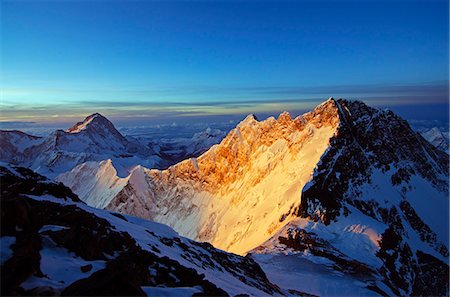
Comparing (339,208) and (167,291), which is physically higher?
(167,291)

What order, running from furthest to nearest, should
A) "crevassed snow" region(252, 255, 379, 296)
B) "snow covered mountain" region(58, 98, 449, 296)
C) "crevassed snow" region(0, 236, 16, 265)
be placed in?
"snow covered mountain" region(58, 98, 449, 296) → "crevassed snow" region(252, 255, 379, 296) → "crevassed snow" region(0, 236, 16, 265)

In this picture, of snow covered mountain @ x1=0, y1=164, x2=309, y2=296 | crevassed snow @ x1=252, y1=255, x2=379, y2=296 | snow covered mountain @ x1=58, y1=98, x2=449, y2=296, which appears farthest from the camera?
snow covered mountain @ x1=58, y1=98, x2=449, y2=296

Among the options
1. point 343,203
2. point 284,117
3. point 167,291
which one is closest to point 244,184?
point 284,117

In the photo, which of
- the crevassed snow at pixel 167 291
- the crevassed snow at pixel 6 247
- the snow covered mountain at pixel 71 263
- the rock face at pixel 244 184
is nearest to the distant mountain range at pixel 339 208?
the rock face at pixel 244 184

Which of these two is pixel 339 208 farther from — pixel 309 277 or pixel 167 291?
pixel 167 291

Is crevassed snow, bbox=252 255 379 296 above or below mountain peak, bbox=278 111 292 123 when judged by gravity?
below

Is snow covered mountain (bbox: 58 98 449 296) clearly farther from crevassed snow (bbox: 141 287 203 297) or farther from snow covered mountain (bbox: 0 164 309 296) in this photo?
crevassed snow (bbox: 141 287 203 297)

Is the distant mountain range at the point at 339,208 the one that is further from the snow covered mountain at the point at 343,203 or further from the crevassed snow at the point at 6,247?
the crevassed snow at the point at 6,247

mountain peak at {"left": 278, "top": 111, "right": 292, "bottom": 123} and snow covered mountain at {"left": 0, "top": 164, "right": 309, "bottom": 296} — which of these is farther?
mountain peak at {"left": 278, "top": 111, "right": 292, "bottom": 123}

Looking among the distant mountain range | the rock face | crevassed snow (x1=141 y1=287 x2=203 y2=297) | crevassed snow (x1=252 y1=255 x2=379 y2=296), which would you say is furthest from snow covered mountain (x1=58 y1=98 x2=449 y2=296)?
crevassed snow (x1=141 y1=287 x2=203 y2=297)
